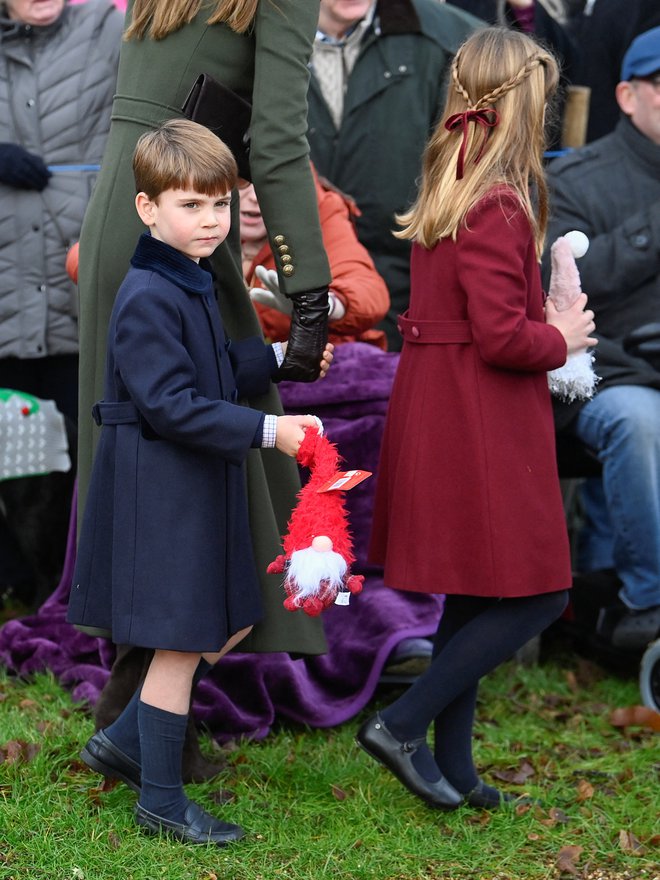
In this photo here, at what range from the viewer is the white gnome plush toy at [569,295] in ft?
11.3

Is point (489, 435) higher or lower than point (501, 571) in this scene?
higher

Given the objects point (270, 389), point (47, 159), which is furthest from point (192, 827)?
point (47, 159)

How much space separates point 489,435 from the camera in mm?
3223

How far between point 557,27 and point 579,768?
343cm

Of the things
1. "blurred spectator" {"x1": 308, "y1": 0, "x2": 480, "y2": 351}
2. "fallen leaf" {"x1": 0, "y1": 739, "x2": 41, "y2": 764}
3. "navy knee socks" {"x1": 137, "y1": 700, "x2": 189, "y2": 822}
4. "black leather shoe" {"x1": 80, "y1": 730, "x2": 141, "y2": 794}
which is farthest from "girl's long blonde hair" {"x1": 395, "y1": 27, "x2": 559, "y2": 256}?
"blurred spectator" {"x1": 308, "y1": 0, "x2": 480, "y2": 351}

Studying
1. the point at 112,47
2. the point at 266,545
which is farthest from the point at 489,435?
the point at 112,47

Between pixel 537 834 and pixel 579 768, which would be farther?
pixel 579 768

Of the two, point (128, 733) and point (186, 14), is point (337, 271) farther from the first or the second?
point (128, 733)

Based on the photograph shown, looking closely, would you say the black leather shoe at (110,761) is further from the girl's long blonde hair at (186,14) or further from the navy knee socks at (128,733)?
the girl's long blonde hair at (186,14)

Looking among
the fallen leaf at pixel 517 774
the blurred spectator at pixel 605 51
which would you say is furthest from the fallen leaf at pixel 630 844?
the blurred spectator at pixel 605 51

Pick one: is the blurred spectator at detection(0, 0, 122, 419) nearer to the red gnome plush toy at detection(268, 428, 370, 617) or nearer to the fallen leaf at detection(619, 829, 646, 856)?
the red gnome plush toy at detection(268, 428, 370, 617)

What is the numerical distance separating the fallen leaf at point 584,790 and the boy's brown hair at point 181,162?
1.87 meters

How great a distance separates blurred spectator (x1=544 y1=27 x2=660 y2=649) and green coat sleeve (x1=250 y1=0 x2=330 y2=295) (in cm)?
123

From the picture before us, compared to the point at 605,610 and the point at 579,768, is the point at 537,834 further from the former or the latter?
the point at 605,610
